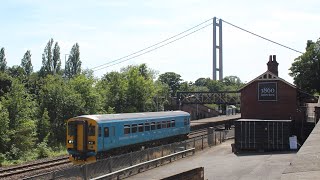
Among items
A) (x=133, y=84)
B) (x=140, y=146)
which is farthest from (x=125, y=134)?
(x=133, y=84)

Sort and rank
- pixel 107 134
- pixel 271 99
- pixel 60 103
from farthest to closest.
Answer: pixel 60 103 < pixel 271 99 < pixel 107 134

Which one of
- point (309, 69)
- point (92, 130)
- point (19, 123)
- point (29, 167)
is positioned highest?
point (309, 69)

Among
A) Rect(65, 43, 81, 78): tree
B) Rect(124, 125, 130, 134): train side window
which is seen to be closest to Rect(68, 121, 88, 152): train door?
Rect(124, 125, 130, 134): train side window

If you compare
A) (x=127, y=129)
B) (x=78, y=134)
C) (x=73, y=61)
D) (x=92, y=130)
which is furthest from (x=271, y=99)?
(x=73, y=61)

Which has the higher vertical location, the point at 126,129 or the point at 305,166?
the point at 305,166

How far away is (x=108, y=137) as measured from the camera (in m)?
23.9

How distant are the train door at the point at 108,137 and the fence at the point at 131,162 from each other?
300 cm

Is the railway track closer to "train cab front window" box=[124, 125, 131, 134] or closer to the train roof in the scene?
the train roof

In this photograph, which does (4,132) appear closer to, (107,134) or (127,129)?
(127,129)

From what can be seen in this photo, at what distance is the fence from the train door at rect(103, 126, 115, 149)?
118 inches

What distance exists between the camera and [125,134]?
2598cm

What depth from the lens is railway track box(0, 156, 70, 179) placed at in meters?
20.7

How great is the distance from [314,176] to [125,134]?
2159 cm

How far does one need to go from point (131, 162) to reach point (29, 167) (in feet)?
23.3
